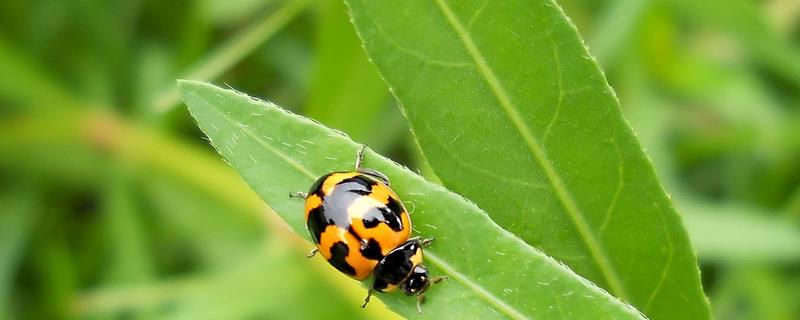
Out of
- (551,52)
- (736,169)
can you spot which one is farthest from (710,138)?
(551,52)

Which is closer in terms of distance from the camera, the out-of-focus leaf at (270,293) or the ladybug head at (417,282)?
the ladybug head at (417,282)

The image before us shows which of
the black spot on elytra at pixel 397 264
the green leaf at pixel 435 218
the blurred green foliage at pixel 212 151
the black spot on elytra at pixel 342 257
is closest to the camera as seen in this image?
the green leaf at pixel 435 218

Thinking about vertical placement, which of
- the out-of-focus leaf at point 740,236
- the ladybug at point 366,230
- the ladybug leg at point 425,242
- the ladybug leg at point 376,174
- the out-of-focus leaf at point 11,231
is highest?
the ladybug leg at point 376,174

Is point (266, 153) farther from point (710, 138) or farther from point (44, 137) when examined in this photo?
point (710, 138)

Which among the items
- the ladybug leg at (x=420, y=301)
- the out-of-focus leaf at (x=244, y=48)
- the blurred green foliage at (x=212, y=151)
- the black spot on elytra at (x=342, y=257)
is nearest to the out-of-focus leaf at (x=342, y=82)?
the blurred green foliage at (x=212, y=151)

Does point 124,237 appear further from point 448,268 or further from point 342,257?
point 448,268

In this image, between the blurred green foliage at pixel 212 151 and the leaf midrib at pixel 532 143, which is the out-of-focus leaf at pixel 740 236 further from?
the leaf midrib at pixel 532 143
